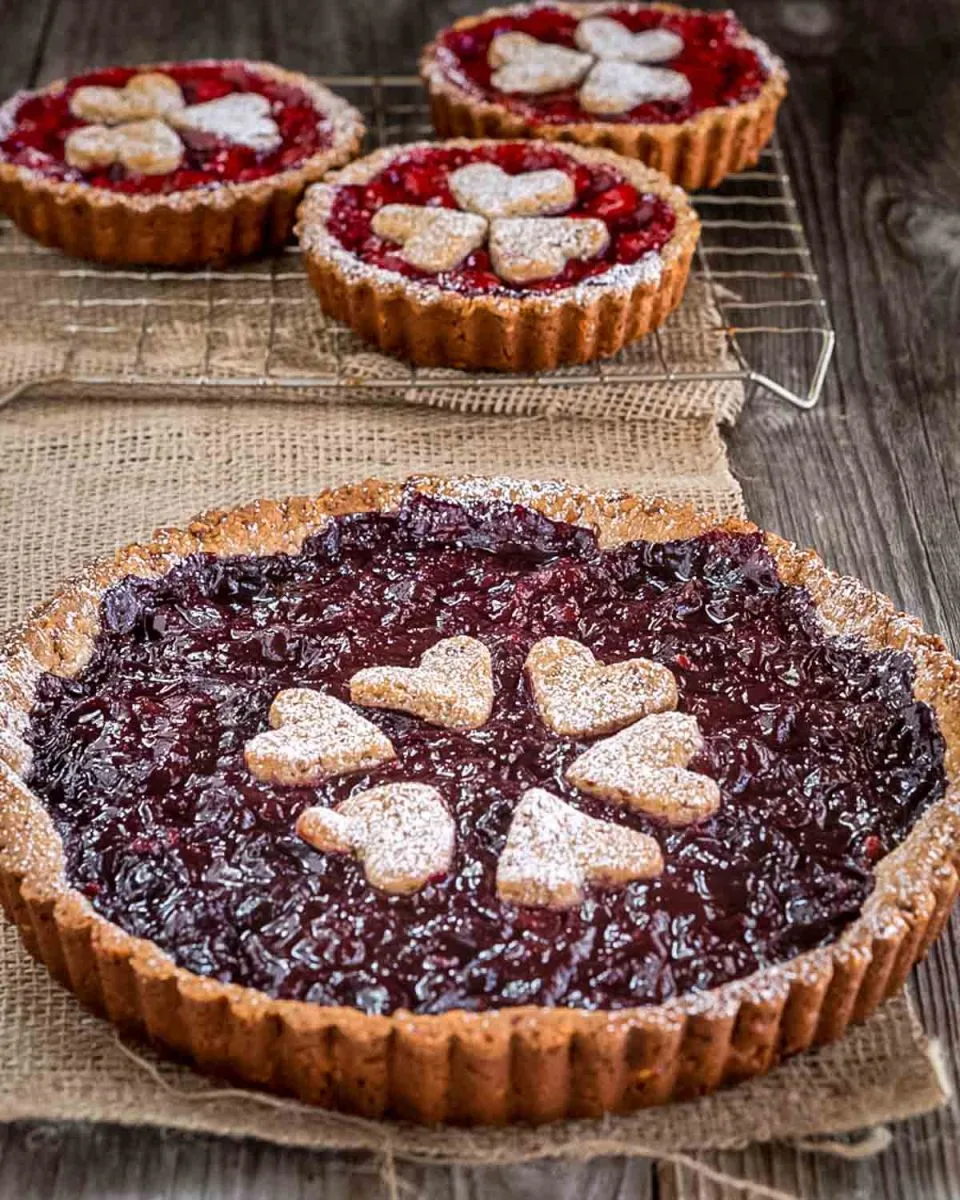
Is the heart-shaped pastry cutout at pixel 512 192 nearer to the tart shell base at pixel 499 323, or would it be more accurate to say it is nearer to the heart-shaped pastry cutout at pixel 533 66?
the tart shell base at pixel 499 323

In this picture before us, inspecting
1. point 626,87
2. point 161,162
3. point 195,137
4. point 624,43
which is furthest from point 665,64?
point 161,162

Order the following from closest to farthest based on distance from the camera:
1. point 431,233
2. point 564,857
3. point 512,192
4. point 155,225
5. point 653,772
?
1. point 564,857
2. point 653,772
3. point 431,233
4. point 512,192
5. point 155,225

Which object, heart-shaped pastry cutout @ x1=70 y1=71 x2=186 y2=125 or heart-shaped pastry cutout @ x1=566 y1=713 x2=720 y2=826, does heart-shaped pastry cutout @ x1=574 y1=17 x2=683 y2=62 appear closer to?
heart-shaped pastry cutout @ x1=70 y1=71 x2=186 y2=125

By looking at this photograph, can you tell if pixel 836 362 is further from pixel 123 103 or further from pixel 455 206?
pixel 123 103

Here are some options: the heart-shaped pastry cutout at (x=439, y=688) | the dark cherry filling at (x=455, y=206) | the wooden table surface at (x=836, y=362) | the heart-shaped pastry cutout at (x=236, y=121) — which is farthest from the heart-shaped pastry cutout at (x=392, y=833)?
the heart-shaped pastry cutout at (x=236, y=121)

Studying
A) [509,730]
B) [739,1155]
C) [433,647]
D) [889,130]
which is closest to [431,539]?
[433,647]

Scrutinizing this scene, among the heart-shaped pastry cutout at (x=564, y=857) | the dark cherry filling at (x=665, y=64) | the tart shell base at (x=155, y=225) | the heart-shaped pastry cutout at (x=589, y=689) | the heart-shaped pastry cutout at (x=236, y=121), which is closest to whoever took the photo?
the heart-shaped pastry cutout at (x=564, y=857)
